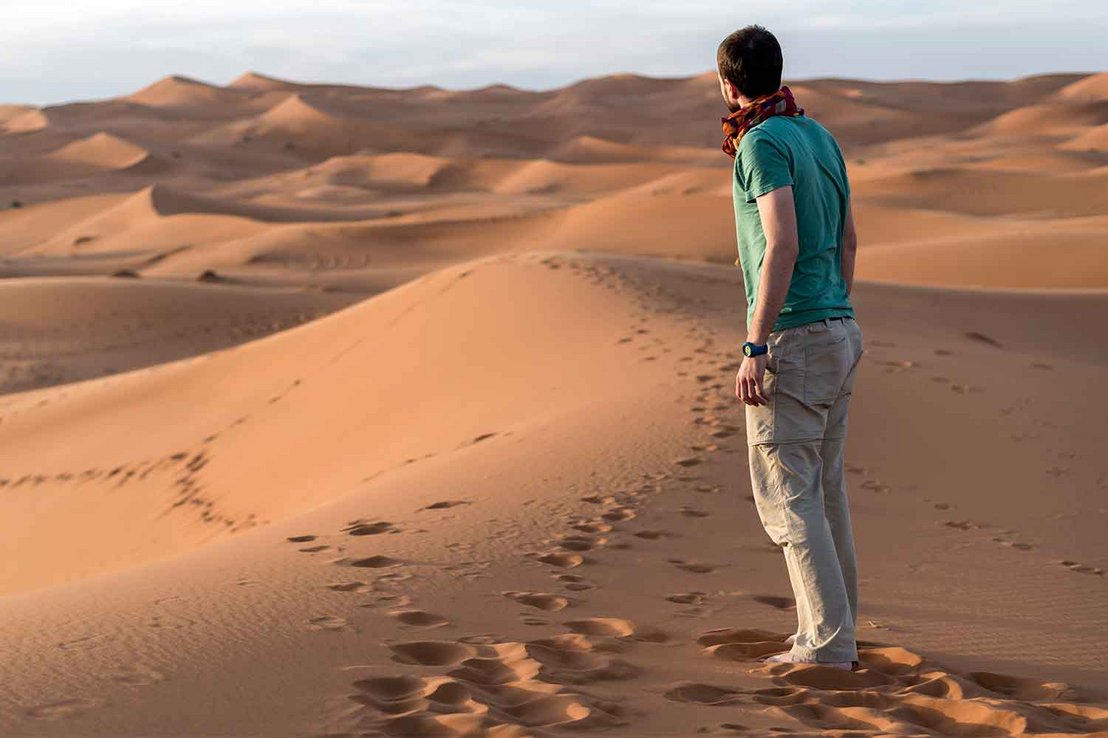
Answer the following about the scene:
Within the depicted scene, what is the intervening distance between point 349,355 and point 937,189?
989 inches

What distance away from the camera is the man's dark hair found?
3348mm

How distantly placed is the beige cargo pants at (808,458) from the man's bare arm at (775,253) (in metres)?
0.12

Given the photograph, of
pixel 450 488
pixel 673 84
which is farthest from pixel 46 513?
pixel 673 84

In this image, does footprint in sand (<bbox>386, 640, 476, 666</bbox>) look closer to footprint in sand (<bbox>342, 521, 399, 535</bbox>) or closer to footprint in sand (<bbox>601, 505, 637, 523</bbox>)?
footprint in sand (<bbox>342, 521, 399, 535</bbox>)

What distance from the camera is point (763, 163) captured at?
333cm

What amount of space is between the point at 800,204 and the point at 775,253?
0.21 m

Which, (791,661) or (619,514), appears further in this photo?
(619,514)

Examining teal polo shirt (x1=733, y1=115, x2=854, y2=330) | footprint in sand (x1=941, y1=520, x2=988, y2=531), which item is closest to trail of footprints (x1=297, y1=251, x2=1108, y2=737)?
teal polo shirt (x1=733, y1=115, x2=854, y2=330)

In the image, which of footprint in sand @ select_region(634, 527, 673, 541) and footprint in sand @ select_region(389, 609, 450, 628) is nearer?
footprint in sand @ select_region(389, 609, 450, 628)

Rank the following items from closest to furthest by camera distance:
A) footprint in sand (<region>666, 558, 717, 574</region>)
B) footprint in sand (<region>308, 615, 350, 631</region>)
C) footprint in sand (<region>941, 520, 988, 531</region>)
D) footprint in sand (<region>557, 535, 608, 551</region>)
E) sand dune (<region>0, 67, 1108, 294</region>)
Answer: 1. footprint in sand (<region>308, 615, 350, 631</region>)
2. footprint in sand (<region>666, 558, 717, 574</region>)
3. footprint in sand (<region>557, 535, 608, 551</region>)
4. footprint in sand (<region>941, 520, 988, 531</region>)
5. sand dune (<region>0, 67, 1108, 294</region>)

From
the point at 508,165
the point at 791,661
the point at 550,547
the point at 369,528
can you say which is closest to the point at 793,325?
the point at 791,661

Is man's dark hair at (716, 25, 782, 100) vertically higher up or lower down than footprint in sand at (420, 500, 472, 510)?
higher up

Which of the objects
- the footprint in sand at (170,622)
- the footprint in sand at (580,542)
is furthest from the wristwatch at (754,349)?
the footprint in sand at (170,622)

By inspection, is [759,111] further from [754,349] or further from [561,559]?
[561,559]
